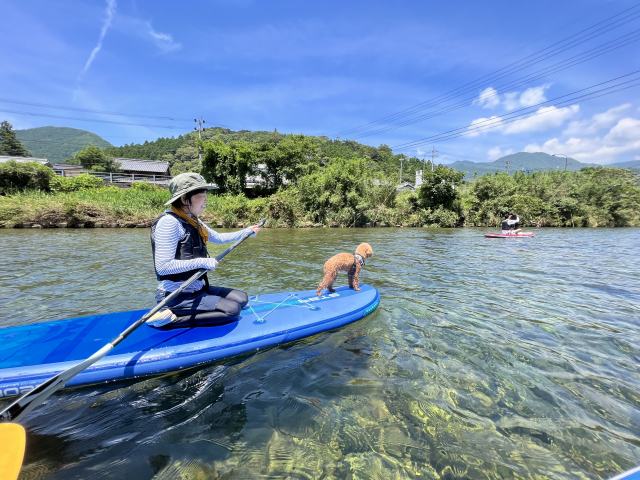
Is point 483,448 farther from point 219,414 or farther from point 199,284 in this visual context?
point 199,284

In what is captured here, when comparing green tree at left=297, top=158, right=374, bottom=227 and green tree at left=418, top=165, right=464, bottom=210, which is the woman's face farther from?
green tree at left=418, top=165, right=464, bottom=210

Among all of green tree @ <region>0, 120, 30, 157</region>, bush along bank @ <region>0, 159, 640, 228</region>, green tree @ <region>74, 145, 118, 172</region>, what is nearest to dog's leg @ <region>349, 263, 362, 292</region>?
bush along bank @ <region>0, 159, 640, 228</region>

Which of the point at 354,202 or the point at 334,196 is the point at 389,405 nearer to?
the point at 334,196

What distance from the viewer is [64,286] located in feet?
26.8

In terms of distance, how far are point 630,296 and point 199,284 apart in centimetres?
939

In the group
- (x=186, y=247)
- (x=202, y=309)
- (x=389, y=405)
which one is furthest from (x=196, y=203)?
(x=389, y=405)

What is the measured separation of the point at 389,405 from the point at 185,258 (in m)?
2.86

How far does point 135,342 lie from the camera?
3986mm

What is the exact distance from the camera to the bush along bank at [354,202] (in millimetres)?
24375

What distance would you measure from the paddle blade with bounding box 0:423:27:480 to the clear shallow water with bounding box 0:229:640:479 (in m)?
0.65

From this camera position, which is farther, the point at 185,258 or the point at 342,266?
the point at 342,266

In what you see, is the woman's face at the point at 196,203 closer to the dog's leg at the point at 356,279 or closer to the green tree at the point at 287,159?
the dog's leg at the point at 356,279

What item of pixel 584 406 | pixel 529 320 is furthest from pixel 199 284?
pixel 529 320

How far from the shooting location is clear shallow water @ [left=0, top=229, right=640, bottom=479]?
8.94 ft
